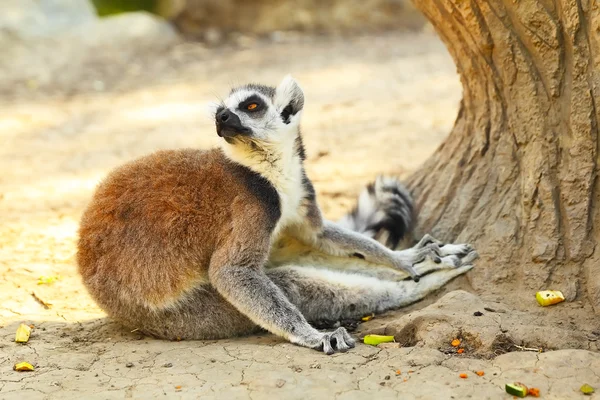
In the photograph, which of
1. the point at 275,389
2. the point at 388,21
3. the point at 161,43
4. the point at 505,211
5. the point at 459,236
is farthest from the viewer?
the point at 388,21

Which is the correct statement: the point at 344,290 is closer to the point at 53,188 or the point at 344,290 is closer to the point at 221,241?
the point at 221,241

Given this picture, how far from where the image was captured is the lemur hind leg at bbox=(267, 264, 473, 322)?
4996 millimetres

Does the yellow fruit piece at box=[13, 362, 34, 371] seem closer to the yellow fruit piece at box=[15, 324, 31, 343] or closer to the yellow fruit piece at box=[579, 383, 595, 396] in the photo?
the yellow fruit piece at box=[15, 324, 31, 343]

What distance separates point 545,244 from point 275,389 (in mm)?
1904

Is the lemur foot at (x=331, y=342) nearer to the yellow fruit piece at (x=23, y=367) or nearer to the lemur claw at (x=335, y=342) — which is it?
the lemur claw at (x=335, y=342)

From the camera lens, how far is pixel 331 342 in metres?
4.45

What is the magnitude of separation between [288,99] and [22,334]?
2.17 metres

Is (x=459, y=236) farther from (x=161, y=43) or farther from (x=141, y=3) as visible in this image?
(x=141, y=3)

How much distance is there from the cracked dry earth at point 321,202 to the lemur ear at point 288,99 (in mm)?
610

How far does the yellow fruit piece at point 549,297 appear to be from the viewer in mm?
4551

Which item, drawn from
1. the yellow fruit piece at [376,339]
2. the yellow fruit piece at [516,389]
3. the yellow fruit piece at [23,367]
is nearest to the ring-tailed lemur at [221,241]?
the yellow fruit piece at [376,339]

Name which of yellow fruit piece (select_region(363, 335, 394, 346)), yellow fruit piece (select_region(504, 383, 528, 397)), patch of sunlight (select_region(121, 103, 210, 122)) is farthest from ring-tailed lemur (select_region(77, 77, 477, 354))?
patch of sunlight (select_region(121, 103, 210, 122))

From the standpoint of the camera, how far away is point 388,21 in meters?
15.0

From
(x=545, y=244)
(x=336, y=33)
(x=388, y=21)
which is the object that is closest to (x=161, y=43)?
(x=336, y=33)
